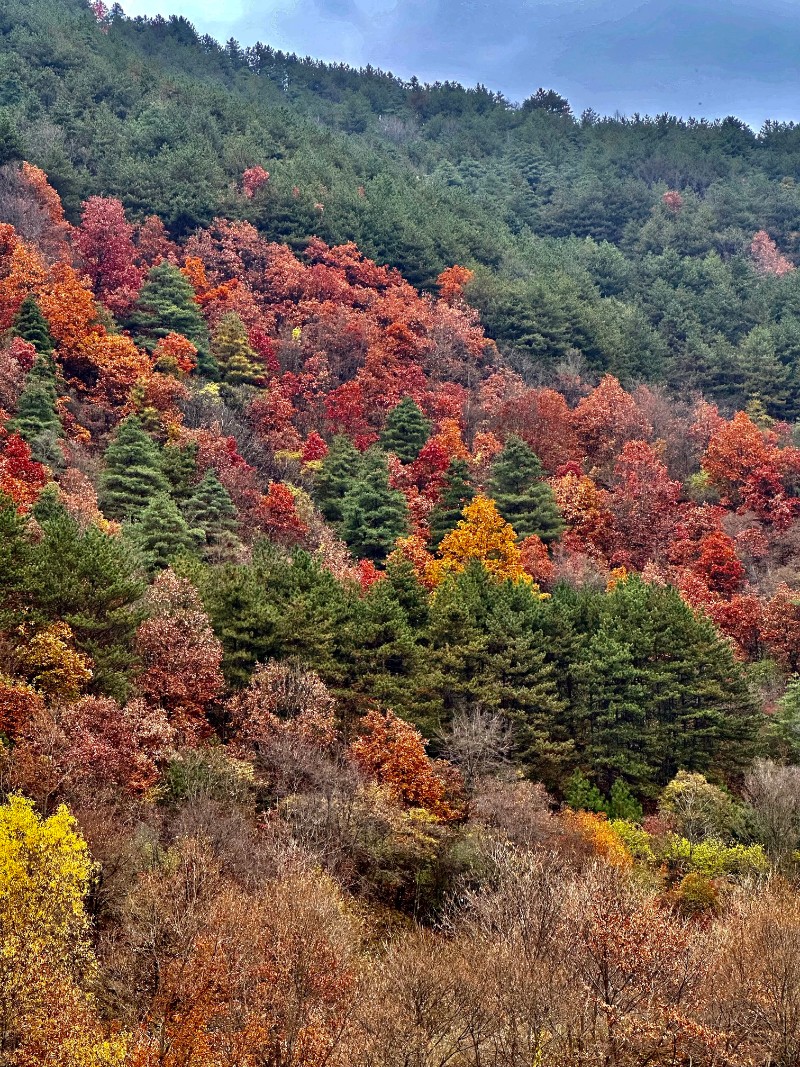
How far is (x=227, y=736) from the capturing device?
32219 mm

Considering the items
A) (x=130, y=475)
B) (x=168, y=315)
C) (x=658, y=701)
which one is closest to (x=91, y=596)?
(x=130, y=475)

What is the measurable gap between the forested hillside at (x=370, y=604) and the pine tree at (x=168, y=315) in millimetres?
484

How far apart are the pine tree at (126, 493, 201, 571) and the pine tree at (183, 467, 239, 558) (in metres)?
3.62

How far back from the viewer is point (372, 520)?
55.7 m

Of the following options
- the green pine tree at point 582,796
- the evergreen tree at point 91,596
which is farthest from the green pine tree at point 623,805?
the evergreen tree at point 91,596

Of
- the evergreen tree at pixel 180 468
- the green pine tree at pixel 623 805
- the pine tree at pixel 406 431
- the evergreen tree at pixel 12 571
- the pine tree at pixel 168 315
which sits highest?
the pine tree at pixel 168 315

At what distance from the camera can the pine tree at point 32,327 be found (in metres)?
56.8

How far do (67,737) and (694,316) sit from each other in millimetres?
84268

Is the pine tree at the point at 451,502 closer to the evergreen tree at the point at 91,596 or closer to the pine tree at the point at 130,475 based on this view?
the pine tree at the point at 130,475

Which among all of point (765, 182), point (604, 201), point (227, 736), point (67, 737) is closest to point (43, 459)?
point (227, 736)

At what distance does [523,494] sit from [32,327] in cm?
3289

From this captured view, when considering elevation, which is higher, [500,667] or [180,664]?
[500,667]

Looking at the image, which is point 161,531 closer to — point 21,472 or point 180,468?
point 21,472

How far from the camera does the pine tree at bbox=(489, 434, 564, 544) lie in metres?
57.2
